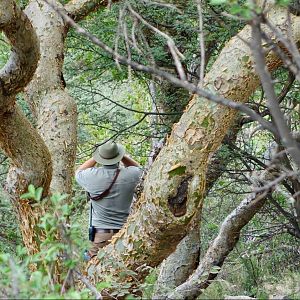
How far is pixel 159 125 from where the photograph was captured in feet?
25.0

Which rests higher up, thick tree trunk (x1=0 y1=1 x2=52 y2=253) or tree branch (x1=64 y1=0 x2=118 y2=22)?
tree branch (x1=64 y1=0 x2=118 y2=22)

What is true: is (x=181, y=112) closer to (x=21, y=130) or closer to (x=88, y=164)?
(x=88, y=164)

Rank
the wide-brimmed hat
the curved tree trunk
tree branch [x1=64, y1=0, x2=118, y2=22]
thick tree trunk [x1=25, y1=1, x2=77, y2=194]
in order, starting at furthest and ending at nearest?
tree branch [x1=64, y1=0, x2=118, y2=22]
the wide-brimmed hat
thick tree trunk [x1=25, y1=1, x2=77, y2=194]
the curved tree trunk

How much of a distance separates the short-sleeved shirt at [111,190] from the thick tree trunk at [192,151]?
1.41 meters

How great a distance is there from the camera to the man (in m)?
6.24

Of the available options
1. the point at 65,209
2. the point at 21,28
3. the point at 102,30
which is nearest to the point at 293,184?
the point at 102,30

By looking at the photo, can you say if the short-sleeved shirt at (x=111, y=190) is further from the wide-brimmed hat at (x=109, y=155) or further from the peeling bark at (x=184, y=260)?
the peeling bark at (x=184, y=260)

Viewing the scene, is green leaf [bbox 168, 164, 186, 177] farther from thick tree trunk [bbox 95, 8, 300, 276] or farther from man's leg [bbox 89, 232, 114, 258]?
man's leg [bbox 89, 232, 114, 258]

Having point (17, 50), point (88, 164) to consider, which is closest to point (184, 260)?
point (88, 164)

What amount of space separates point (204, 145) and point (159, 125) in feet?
9.82

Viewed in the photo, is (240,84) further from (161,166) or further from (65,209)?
(65,209)

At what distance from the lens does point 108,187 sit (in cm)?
623

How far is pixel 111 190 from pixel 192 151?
5.88 ft

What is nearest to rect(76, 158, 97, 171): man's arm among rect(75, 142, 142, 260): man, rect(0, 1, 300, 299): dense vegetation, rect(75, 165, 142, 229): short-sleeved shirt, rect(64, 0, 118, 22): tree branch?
rect(75, 142, 142, 260): man
